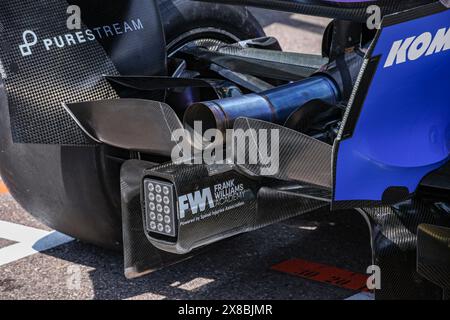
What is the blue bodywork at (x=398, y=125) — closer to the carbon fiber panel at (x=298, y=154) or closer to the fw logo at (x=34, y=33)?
the carbon fiber panel at (x=298, y=154)

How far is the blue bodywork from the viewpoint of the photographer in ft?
9.21

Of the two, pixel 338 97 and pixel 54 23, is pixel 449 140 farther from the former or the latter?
pixel 54 23

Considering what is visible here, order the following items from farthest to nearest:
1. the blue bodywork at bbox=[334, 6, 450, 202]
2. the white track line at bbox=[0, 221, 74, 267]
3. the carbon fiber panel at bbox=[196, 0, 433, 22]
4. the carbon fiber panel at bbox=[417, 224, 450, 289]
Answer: the white track line at bbox=[0, 221, 74, 267] → the carbon fiber panel at bbox=[196, 0, 433, 22] → the carbon fiber panel at bbox=[417, 224, 450, 289] → the blue bodywork at bbox=[334, 6, 450, 202]

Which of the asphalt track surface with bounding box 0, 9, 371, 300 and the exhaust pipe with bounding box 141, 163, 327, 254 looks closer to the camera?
the exhaust pipe with bounding box 141, 163, 327, 254

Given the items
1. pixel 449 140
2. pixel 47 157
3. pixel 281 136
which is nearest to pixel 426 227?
pixel 449 140

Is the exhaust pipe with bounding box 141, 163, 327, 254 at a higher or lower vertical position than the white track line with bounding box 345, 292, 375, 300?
higher

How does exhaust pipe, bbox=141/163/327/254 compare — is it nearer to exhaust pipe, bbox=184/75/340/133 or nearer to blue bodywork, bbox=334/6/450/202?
exhaust pipe, bbox=184/75/340/133

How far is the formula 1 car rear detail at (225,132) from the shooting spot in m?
2.88

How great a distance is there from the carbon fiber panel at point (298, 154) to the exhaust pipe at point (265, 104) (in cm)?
19

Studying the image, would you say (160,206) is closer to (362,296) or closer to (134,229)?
(134,229)

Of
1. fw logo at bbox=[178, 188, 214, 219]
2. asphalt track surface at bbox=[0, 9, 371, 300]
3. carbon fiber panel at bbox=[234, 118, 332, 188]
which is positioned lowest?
asphalt track surface at bbox=[0, 9, 371, 300]

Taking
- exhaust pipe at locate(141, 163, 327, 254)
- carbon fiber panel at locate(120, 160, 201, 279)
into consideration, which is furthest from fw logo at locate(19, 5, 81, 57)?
exhaust pipe at locate(141, 163, 327, 254)

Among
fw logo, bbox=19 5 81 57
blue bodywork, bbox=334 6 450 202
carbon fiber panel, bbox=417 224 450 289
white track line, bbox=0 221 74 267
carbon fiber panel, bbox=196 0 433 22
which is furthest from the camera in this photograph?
white track line, bbox=0 221 74 267

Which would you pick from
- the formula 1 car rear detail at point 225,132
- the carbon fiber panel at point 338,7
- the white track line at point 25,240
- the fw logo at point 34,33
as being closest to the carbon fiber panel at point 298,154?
the formula 1 car rear detail at point 225,132
